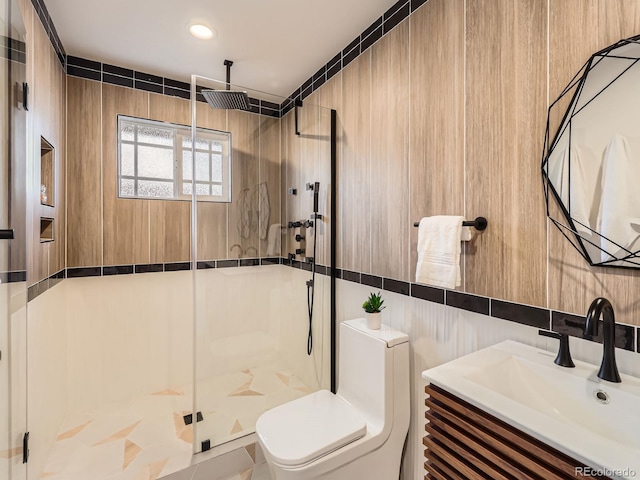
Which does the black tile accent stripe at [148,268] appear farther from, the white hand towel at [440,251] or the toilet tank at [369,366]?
the white hand towel at [440,251]

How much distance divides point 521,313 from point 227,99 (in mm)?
1876

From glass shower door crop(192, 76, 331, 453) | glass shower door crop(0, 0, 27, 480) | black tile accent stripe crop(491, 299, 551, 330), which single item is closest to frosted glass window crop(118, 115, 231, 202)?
glass shower door crop(192, 76, 331, 453)

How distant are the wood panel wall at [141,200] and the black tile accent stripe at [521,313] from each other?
1.35 meters

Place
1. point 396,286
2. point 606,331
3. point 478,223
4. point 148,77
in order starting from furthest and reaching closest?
point 148,77
point 396,286
point 478,223
point 606,331

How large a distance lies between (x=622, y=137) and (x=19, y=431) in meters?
2.45

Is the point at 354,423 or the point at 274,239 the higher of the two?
the point at 274,239

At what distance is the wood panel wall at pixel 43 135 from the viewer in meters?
1.51

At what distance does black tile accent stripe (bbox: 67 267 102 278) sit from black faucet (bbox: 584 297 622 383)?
282 cm

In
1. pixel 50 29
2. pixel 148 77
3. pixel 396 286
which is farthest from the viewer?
pixel 148 77

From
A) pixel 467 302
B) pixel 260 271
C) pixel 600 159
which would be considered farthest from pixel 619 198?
pixel 260 271

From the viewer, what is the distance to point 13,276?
1174 mm

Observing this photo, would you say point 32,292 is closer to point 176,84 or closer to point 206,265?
point 206,265

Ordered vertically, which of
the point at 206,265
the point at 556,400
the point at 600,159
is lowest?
the point at 556,400

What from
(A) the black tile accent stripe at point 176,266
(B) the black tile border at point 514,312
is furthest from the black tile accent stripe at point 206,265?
(B) the black tile border at point 514,312
